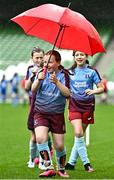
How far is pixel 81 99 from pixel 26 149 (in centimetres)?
408

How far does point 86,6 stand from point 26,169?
24.4 m

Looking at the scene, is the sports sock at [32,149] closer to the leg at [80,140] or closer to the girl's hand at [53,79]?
the leg at [80,140]

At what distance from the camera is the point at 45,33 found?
10781 mm

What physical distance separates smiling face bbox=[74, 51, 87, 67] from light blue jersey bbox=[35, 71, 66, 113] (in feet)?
3.55

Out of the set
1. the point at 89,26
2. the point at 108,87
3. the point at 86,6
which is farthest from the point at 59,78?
the point at 108,87

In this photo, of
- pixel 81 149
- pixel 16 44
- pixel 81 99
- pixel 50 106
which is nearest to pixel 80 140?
pixel 81 149

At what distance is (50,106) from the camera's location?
10469mm

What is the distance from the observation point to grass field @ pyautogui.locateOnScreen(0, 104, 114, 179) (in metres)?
11.1

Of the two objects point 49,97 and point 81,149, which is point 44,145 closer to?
point 49,97

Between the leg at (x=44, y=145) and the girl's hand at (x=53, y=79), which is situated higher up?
the girl's hand at (x=53, y=79)

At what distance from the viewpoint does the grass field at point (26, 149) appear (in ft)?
36.3

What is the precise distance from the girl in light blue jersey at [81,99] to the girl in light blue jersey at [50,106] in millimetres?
980

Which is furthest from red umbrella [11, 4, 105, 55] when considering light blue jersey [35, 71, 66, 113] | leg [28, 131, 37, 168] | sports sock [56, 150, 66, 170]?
leg [28, 131, 37, 168]

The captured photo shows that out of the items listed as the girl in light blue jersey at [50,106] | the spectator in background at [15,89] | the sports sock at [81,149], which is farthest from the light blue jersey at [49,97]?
the spectator in background at [15,89]
